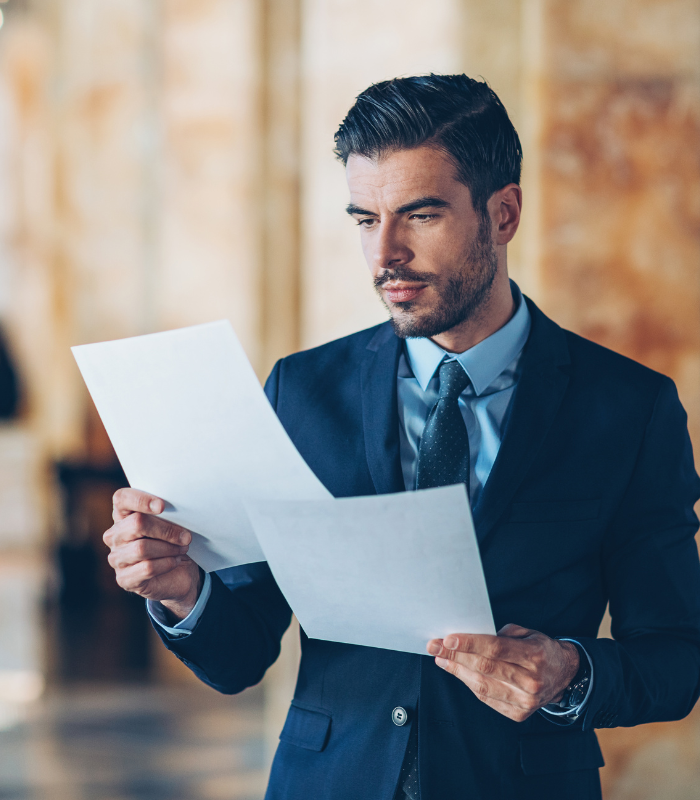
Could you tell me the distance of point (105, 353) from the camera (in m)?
1.39

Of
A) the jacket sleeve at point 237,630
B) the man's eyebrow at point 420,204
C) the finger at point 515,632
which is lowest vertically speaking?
the jacket sleeve at point 237,630

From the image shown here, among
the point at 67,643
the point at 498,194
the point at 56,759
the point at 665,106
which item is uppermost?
the point at 665,106

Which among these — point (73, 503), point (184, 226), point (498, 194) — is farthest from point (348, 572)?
point (73, 503)

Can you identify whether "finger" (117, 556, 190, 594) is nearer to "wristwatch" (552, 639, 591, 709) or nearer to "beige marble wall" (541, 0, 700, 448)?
"wristwatch" (552, 639, 591, 709)

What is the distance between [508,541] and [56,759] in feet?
12.5

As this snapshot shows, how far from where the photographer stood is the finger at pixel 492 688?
1291 millimetres

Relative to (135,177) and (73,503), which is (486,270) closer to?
(135,177)

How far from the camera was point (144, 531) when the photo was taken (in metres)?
1.45

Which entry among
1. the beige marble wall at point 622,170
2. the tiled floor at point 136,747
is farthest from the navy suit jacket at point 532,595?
the tiled floor at point 136,747

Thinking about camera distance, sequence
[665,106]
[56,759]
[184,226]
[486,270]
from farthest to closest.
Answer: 1. [184,226]
2. [56,759]
3. [665,106]
4. [486,270]

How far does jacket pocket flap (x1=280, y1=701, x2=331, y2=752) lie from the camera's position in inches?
61.7

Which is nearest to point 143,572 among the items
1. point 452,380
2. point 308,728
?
point 308,728

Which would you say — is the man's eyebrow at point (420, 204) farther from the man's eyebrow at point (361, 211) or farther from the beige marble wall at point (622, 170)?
the beige marble wall at point (622, 170)

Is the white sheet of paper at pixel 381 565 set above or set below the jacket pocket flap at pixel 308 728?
above
